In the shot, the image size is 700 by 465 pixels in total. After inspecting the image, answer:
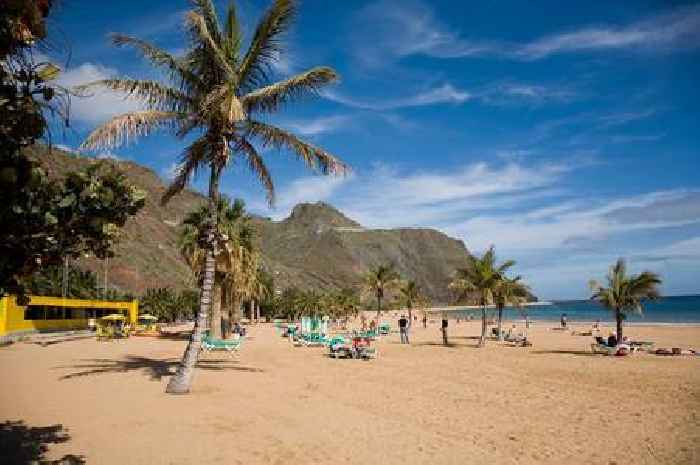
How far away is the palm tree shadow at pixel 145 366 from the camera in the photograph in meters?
14.3

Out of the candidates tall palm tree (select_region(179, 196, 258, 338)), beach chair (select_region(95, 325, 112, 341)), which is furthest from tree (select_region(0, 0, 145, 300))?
beach chair (select_region(95, 325, 112, 341))

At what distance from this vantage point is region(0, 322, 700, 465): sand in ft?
24.8

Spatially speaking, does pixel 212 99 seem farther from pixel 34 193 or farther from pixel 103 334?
pixel 103 334

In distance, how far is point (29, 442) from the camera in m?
7.50

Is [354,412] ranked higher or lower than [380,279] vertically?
lower

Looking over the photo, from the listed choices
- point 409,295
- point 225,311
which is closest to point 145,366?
point 225,311

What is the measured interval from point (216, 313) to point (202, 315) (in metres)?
15.8

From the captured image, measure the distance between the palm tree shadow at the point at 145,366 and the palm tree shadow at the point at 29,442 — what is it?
5.08 m

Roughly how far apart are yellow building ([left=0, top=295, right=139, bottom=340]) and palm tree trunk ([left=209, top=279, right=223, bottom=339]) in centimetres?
799

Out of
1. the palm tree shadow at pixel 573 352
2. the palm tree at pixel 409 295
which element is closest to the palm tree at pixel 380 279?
the palm tree at pixel 409 295

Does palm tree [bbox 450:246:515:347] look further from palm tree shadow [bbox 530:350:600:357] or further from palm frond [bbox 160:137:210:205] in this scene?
palm frond [bbox 160:137:210:205]

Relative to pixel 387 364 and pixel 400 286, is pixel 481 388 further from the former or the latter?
pixel 400 286

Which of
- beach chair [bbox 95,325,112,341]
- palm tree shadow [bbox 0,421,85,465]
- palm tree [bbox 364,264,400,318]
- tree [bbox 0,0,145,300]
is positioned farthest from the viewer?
palm tree [bbox 364,264,400,318]

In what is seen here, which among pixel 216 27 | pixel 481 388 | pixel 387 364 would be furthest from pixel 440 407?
pixel 216 27
